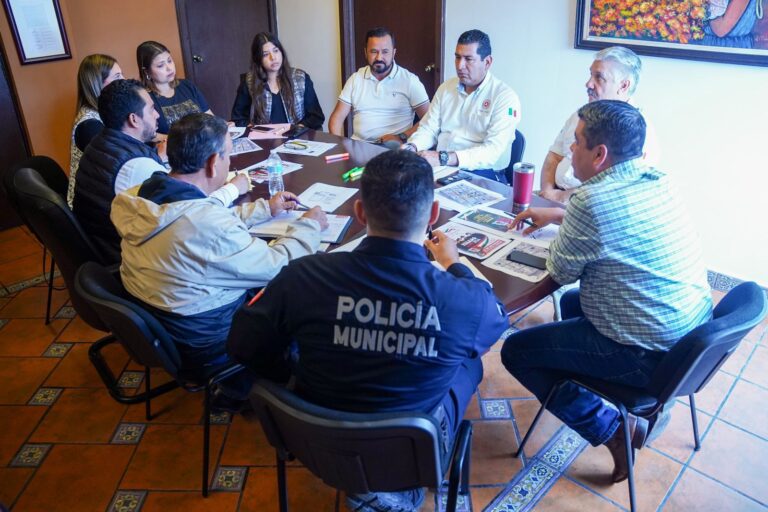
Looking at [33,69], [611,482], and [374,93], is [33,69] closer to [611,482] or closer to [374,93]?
[374,93]

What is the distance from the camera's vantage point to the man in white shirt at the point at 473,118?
2918 millimetres

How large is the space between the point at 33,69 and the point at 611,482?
412cm

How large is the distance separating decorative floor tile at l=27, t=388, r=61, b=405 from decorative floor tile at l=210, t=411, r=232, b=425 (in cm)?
71

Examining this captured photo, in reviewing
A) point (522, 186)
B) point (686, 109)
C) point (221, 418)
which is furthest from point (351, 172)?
point (686, 109)

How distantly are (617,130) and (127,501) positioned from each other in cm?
196

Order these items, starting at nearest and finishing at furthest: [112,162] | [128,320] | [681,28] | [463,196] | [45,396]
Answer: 1. [128,320]
2. [112,162]
3. [463,196]
4. [45,396]
5. [681,28]

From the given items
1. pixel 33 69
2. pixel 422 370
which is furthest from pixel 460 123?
pixel 33 69

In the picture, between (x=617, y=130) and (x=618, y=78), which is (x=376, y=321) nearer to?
(x=617, y=130)

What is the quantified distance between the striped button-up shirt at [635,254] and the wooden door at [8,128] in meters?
3.58

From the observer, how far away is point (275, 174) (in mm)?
2508

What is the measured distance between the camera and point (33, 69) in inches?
148

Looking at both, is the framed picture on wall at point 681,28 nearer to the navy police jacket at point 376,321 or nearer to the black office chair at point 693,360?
the black office chair at point 693,360

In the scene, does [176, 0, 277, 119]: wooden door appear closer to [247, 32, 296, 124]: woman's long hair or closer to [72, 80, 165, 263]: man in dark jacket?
[247, 32, 296, 124]: woman's long hair

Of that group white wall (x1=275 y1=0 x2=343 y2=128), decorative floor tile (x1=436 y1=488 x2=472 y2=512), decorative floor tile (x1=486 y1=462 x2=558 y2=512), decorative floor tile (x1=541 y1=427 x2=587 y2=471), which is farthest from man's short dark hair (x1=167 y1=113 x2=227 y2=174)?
white wall (x1=275 y1=0 x2=343 y2=128)
